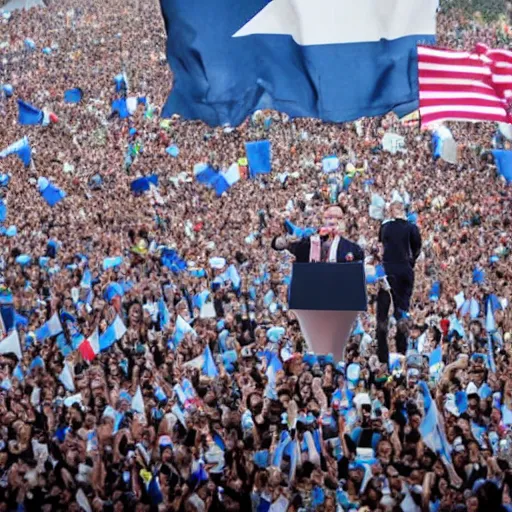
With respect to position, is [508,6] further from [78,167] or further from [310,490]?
[310,490]

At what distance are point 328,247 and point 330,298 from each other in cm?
30

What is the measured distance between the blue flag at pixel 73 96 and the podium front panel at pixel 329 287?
1205 cm

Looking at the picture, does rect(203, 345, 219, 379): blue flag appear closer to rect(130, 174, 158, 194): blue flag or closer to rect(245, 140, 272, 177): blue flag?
rect(245, 140, 272, 177): blue flag

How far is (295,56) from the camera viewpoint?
505cm

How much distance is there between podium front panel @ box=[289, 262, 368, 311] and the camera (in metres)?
6.29

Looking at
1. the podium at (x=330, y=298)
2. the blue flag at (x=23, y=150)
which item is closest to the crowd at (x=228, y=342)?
the blue flag at (x=23, y=150)

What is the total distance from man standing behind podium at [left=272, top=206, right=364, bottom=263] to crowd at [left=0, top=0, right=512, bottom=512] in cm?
98

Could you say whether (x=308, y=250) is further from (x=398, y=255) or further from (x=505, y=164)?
(x=505, y=164)

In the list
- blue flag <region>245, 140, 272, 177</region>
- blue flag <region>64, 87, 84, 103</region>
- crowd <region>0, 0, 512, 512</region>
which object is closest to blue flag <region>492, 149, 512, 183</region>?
crowd <region>0, 0, 512, 512</region>

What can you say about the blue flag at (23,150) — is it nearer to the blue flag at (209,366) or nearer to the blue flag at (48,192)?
the blue flag at (48,192)

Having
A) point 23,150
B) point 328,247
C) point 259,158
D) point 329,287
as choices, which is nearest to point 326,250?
point 328,247

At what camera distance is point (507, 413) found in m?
6.83

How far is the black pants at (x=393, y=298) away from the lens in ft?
22.5

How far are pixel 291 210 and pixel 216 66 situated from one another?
9111mm
